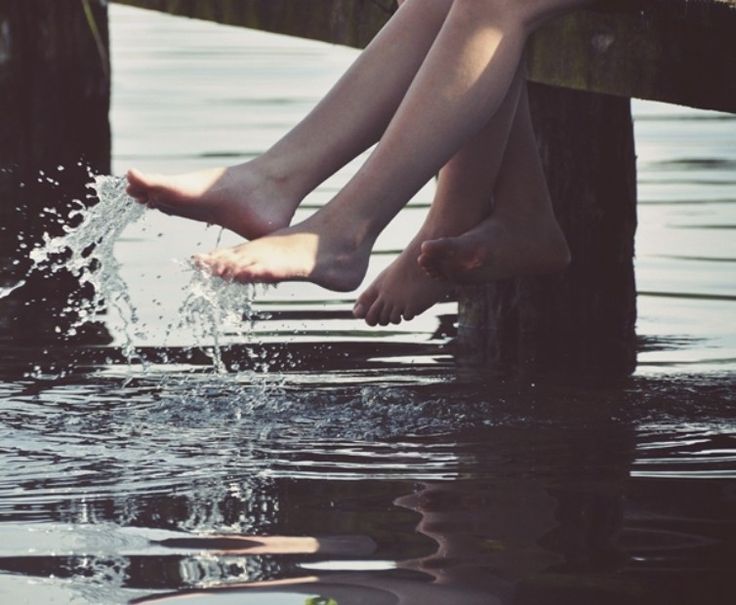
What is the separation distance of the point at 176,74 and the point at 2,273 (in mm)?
6477

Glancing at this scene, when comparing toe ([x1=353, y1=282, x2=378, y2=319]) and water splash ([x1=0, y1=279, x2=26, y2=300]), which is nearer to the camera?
toe ([x1=353, y1=282, x2=378, y2=319])

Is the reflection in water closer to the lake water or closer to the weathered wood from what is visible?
the lake water

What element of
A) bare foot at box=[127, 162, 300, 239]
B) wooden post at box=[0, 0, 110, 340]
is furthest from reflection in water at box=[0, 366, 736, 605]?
wooden post at box=[0, 0, 110, 340]

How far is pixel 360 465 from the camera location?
3.05 metres

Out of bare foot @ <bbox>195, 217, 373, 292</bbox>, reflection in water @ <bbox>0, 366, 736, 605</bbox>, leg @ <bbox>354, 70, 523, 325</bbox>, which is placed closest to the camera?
reflection in water @ <bbox>0, 366, 736, 605</bbox>

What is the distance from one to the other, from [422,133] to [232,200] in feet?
1.12

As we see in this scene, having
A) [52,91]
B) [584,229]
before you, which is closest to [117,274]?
[584,229]

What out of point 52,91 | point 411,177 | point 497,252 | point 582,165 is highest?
point 52,91

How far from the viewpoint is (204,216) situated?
3330 mm

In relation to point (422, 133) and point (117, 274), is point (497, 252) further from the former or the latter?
point (117, 274)

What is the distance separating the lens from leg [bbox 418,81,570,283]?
353 centimetres

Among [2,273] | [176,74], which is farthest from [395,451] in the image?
[176,74]

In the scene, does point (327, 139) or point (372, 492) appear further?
point (327, 139)

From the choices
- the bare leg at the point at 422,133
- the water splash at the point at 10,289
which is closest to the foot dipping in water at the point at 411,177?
the bare leg at the point at 422,133
